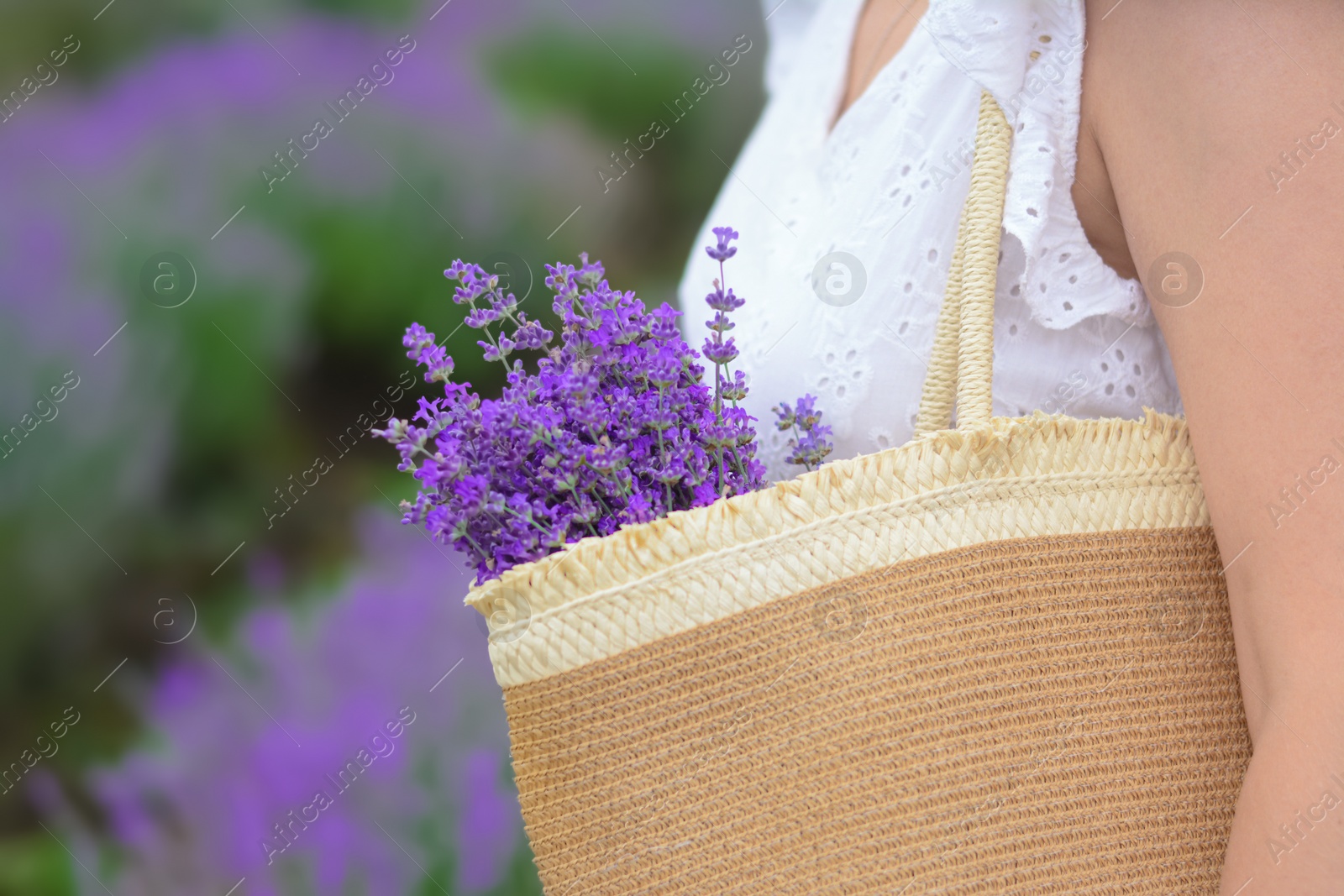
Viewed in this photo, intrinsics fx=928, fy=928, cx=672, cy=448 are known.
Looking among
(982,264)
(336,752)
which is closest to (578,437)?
(982,264)

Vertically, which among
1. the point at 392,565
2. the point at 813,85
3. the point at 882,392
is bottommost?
the point at 882,392

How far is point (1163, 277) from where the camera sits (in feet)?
1.45

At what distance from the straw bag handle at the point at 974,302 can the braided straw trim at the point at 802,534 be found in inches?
1.3

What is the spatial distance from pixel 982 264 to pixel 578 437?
0.76ft

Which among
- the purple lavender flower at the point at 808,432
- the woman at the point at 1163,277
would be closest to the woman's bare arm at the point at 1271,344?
the woman at the point at 1163,277

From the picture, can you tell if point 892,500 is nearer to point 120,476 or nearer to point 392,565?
point 392,565

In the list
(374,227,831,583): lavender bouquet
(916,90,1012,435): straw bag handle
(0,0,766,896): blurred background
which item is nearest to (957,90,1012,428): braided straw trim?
(916,90,1012,435): straw bag handle

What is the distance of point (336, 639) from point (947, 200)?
46.6 inches

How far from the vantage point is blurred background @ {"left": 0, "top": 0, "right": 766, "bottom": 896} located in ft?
4.42

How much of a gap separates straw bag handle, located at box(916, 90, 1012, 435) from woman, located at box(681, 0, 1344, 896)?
11 millimetres

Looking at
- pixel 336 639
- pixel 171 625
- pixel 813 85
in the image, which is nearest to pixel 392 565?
pixel 336 639

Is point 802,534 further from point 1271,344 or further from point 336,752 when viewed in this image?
point 336,752

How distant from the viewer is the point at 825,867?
0.43 m

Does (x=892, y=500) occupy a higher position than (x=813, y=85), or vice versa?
(x=813, y=85)
